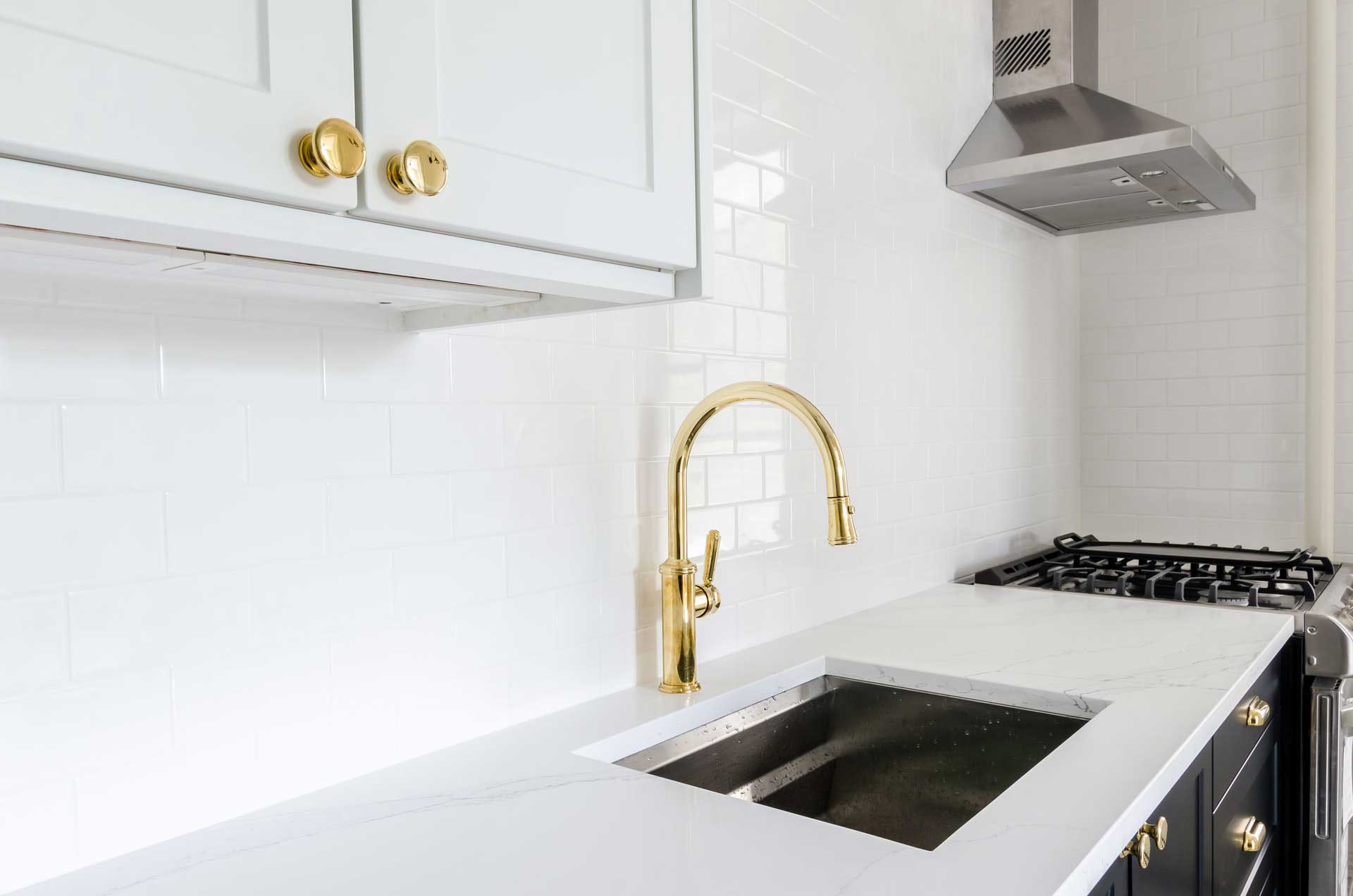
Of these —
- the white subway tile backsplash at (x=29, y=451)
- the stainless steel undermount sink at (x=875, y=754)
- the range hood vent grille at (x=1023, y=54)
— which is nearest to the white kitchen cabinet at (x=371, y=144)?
the white subway tile backsplash at (x=29, y=451)

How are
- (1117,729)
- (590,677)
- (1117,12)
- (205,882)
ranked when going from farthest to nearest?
(1117,12) → (590,677) → (1117,729) → (205,882)

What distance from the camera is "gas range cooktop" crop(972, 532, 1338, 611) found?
81.7 inches

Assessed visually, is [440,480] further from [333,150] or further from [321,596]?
[333,150]

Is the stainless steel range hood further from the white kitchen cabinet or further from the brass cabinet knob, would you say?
the white kitchen cabinet

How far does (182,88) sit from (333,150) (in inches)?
3.8

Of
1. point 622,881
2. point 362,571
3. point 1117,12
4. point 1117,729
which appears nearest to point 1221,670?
point 1117,729

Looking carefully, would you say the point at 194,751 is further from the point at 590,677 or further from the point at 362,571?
the point at 590,677

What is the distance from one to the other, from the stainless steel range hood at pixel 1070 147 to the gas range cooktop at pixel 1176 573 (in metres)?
0.89

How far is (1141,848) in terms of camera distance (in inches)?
43.2

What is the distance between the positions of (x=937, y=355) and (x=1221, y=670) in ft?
3.25

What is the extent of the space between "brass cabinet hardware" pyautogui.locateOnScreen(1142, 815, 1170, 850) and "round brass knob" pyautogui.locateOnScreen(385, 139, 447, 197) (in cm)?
100

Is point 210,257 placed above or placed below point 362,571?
above

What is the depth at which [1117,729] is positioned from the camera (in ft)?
4.15

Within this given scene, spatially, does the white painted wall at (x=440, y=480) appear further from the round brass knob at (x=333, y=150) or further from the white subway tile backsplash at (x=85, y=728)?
the round brass knob at (x=333, y=150)
